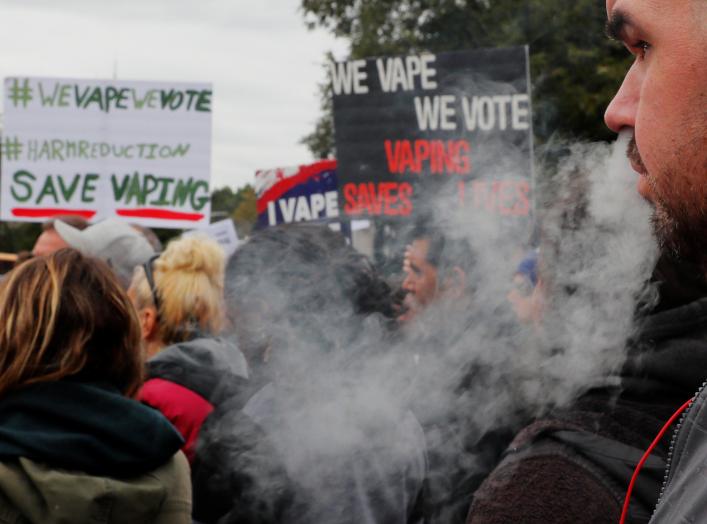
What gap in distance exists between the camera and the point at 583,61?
13.5 m

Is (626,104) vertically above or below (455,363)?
above

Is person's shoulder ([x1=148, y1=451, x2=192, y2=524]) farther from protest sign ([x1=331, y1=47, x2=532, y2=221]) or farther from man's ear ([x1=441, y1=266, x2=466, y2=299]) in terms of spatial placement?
protest sign ([x1=331, y1=47, x2=532, y2=221])

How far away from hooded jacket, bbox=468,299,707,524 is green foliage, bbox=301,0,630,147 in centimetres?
895

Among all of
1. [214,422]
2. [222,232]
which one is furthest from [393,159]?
[214,422]

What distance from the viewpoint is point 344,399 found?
2377mm

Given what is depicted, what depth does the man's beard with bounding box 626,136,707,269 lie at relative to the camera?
105 cm

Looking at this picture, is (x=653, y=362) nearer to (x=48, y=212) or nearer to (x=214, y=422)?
(x=214, y=422)

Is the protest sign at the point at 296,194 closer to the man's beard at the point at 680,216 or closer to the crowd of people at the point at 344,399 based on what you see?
the crowd of people at the point at 344,399

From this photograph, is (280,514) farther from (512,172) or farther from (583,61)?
(583,61)

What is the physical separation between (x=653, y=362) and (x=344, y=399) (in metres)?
0.94

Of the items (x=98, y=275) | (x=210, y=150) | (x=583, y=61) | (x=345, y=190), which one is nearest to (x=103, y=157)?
(x=210, y=150)

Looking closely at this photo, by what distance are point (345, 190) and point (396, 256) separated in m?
1.06

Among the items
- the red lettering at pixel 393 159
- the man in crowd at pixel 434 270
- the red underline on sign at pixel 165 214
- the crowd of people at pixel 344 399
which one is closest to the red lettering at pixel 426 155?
the red lettering at pixel 393 159

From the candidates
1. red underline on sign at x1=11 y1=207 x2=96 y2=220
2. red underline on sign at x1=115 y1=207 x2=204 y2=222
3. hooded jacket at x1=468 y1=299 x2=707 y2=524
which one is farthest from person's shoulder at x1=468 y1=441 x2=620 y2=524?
red underline on sign at x1=11 y1=207 x2=96 y2=220
